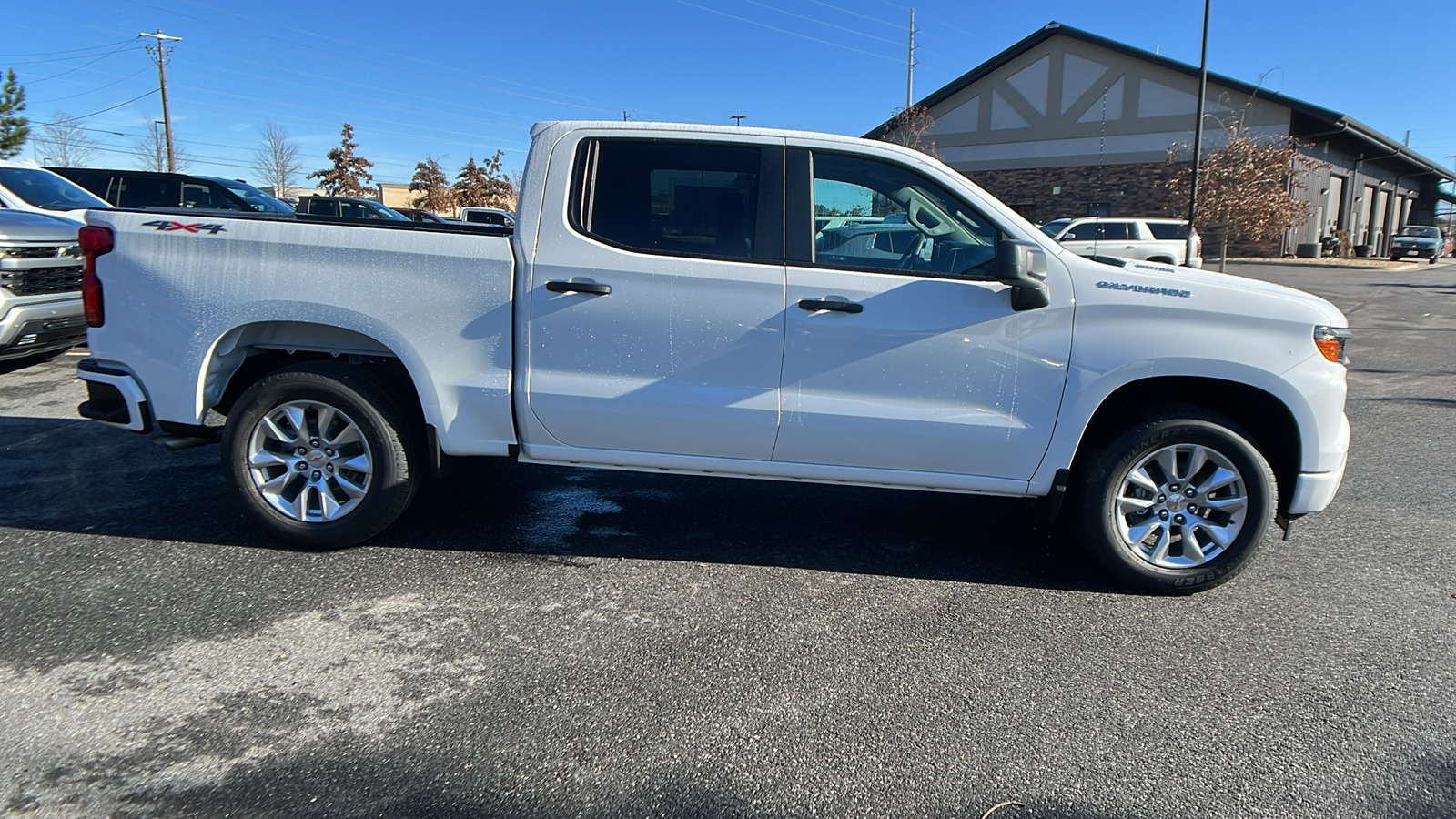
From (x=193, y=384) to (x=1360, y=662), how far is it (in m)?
4.99

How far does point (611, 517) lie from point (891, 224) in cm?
215

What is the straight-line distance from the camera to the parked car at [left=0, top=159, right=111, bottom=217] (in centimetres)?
Result: 965

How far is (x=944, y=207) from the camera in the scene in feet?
13.1

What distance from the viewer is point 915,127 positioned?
4022cm

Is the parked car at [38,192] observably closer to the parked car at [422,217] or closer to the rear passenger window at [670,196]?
the parked car at [422,217]

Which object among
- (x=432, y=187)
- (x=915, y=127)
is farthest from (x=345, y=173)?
(x=915, y=127)

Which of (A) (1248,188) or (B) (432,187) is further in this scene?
(B) (432,187)

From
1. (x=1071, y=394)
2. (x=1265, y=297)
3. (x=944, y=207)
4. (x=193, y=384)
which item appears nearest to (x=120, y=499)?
(x=193, y=384)

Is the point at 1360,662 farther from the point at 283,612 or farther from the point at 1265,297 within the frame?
the point at 283,612

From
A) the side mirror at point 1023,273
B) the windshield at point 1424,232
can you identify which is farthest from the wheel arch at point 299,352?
the windshield at point 1424,232

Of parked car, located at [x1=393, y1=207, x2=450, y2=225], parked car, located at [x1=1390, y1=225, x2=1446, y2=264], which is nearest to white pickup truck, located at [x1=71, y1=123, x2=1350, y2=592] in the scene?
parked car, located at [x1=393, y1=207, x2=450, y2=225]

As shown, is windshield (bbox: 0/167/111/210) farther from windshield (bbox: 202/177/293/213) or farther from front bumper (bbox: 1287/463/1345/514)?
front bumper (bbox: 1287/463/1345/514)

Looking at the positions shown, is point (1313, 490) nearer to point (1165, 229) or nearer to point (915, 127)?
point (1165, 229)

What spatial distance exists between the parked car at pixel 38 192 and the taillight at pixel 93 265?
21.4 ft
